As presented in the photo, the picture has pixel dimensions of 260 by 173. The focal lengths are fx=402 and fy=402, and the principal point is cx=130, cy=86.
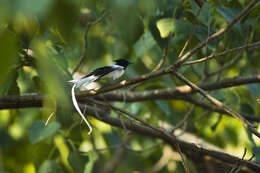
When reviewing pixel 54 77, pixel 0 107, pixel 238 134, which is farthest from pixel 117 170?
pixel 54 77

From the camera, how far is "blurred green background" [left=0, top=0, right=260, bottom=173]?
594mm

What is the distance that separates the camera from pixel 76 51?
3.48 m

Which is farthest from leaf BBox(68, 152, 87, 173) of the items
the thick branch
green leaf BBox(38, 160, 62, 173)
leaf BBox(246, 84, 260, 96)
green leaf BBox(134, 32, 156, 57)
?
leaf BBox(246, 84, 260, 96)

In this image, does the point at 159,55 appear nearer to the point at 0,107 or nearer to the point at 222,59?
the point at 222,59

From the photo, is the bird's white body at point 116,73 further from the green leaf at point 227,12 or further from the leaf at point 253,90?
the leaf at point 253,90

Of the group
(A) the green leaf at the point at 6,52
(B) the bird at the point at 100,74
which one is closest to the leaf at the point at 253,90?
(B) the bird at the point at 100,74

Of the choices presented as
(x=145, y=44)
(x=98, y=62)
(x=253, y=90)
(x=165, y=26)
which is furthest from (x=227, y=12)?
(x=98, y=62)

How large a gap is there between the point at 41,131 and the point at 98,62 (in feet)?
3.16

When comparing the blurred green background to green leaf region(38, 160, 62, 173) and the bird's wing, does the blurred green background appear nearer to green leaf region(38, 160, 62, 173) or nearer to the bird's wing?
green leaf region(38, 160, 62, 173)

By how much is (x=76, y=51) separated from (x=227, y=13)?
1.63 m

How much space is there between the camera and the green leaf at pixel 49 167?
246 cm

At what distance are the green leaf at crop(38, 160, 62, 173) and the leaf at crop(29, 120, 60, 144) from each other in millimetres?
180

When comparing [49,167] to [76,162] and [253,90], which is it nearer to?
[76,162]

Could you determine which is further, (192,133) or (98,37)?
(192,133)
